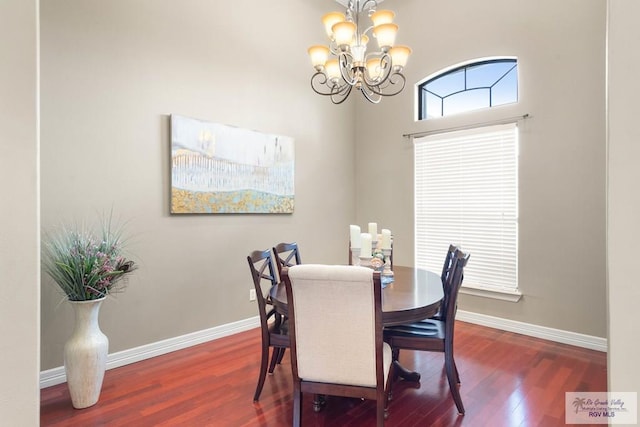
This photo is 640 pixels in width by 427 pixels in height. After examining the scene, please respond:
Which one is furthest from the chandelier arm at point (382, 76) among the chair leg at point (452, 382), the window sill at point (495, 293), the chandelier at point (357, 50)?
the window sill at point (495, 293)

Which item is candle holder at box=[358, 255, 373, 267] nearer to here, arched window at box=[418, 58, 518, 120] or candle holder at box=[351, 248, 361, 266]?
candle holder at box=[351, 248, 361, 266]

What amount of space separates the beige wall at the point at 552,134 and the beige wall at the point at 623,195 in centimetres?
236

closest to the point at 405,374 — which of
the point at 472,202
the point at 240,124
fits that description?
the point at 472,202

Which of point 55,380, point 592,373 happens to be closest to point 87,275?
point 55,380

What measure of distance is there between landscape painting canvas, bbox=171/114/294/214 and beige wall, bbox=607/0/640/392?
300cm

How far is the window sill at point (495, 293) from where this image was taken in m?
3.69

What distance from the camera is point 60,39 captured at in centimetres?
262

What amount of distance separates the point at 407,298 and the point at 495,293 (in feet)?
7.20

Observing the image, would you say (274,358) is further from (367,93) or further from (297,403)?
(367,93)

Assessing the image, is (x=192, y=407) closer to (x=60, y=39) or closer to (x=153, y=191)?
(x=153, y=191)

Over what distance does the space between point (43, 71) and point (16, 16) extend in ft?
3.61

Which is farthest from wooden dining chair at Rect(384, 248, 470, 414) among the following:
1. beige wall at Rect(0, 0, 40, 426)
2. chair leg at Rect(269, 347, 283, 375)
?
beige wall at Rect(0, 0, 40, 426)

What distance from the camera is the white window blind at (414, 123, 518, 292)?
12.3ft

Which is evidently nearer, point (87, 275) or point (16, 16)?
point (16, 16)
